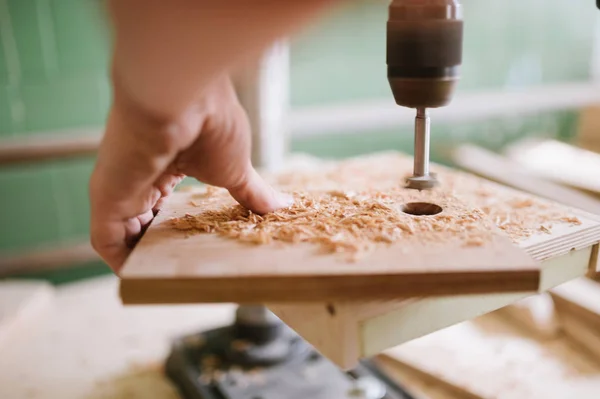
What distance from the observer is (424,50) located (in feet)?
2.35

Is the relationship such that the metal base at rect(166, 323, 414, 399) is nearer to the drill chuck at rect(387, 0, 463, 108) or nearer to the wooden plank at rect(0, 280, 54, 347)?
the wooden plank at rect(0, 280, 54, 347)

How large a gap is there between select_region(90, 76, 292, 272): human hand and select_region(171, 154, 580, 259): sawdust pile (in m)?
0.06

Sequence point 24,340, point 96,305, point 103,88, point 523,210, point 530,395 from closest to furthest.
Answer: point 523,210
point 530,395
point 24,340
point 96,305
point 103,88

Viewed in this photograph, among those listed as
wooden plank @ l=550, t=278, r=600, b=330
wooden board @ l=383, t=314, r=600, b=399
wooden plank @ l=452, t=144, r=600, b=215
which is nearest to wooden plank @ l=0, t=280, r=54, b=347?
wooden board @ l=383, t=314, r=600, b=399

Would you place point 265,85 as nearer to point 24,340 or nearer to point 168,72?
point 168,72

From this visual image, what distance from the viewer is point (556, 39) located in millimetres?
2859

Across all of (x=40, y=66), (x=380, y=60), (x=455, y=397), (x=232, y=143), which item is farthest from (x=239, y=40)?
(x=380, y=60)

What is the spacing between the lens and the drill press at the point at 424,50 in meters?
0.71

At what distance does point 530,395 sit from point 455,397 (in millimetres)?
166

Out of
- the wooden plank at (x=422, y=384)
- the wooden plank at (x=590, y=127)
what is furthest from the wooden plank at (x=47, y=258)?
the wooden plank at (x=590, y=127)

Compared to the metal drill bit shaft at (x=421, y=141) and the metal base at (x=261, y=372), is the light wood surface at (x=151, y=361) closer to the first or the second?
the metal base at (x=261, y=372)

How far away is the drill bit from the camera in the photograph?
0.80 m

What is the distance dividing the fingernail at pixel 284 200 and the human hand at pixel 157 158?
0.13 feet

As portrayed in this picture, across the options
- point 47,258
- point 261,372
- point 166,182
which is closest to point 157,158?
point 166,182
